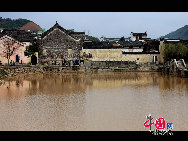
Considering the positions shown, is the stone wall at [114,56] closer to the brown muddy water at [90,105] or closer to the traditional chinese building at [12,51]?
the traditional chinese building at [12,51]

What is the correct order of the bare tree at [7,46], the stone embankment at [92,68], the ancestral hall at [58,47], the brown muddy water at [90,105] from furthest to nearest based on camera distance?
the ancestral hall at [58,47] → the bare tree at [7,46] → the stone embankment at [92,68] → the brown muddy water at [90,105]

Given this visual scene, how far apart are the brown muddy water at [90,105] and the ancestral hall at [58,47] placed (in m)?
10.9

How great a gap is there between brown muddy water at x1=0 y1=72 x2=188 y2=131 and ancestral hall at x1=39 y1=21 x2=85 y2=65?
430 inches

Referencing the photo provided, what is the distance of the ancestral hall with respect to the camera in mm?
32531

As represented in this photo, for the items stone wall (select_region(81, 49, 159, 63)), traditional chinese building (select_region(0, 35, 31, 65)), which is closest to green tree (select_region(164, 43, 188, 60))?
stone wall (select_region(81, 49, 159, 63))

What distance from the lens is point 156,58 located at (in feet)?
109

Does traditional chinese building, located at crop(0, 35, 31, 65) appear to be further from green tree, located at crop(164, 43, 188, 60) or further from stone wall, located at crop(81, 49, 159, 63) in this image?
green tree, located at crop(164, 43, 188, 60)

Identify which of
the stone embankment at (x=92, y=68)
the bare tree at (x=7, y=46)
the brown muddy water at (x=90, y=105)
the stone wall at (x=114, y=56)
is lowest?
the brown muddy water at (x=90, y=105)

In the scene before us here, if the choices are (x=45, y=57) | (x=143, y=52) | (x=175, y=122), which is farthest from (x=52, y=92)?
(x=143, y=52)

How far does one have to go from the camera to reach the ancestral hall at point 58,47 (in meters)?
32.5

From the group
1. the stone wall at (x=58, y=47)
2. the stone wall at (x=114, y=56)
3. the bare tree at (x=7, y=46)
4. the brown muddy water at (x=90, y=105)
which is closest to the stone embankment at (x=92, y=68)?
the stone wall at (x=114, y=56)

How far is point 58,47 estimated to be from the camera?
3269 centimetres

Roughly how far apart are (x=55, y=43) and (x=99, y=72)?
238 inches
